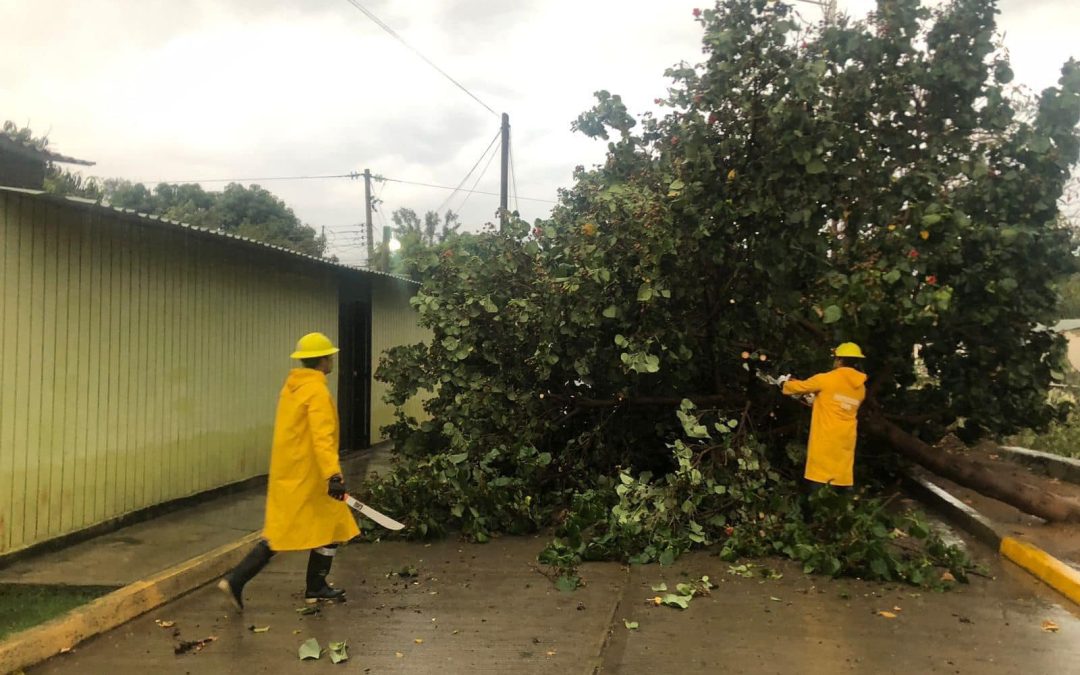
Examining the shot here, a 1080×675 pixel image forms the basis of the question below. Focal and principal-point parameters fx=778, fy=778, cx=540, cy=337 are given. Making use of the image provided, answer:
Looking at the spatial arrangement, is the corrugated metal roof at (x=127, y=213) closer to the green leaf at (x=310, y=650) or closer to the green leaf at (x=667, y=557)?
the green leaf at (x=310, y=650)

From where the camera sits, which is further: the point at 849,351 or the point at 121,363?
the point at 849,351

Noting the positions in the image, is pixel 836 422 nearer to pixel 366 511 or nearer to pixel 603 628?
pixel 603 628

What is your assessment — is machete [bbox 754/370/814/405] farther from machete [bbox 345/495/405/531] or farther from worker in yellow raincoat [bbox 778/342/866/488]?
machete [bbox 345/495/405/531]

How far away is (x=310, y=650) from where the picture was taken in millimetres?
4113

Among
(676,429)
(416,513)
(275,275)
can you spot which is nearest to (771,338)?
(676,429)

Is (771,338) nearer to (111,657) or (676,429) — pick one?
(676,429)

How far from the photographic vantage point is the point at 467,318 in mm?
7516

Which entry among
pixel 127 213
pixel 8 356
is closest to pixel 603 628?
pixel 8 356

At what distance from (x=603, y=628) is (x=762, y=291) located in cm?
374

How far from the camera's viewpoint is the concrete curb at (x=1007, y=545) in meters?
5.27

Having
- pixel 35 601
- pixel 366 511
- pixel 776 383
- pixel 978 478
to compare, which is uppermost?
pixel 776 383

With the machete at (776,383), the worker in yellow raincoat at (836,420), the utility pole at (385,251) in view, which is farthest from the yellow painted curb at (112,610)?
the utility pole at (385,251)

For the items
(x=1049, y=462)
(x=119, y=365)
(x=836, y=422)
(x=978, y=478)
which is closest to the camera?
(x=119, y=365)

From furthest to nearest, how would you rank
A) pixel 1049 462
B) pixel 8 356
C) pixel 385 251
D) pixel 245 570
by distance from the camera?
pixel 385 251
pixel 1049 462
pixel 8 356
pixel 245 570
